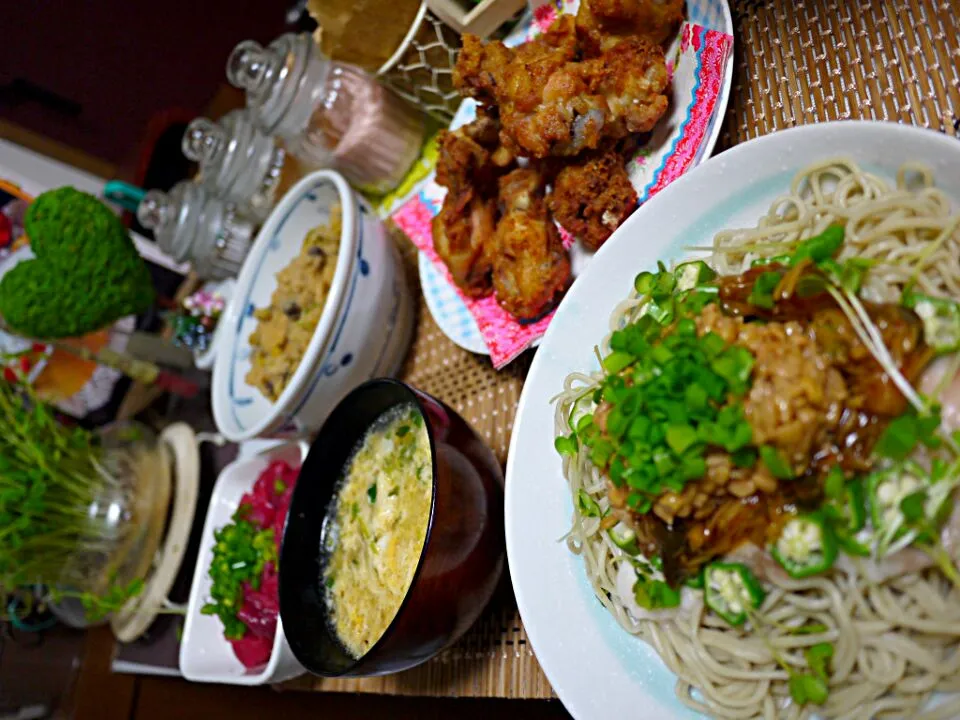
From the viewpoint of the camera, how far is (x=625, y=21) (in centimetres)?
177

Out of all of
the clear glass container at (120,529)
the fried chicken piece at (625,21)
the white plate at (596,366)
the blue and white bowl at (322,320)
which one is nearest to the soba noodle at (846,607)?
the white plate at (596,366)

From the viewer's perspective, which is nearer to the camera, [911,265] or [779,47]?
[911,265]

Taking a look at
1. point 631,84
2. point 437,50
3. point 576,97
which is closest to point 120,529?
point 437,50

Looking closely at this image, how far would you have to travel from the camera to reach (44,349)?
356cm

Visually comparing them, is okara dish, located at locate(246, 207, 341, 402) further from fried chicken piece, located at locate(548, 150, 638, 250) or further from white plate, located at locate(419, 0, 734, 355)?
fried chicken piece, located at locate(548, 150, 638, 250)

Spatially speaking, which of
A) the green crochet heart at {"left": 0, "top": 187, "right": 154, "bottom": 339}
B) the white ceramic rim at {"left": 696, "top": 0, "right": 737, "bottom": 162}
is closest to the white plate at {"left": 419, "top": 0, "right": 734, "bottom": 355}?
the white ceramic rim at {"left": 696, "top": 0, "right": 737, "bottom": 162}

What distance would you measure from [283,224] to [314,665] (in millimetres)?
1687

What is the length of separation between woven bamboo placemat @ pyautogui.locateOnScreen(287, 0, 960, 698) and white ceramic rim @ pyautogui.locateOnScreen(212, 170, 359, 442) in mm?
536

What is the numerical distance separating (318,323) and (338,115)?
921mm

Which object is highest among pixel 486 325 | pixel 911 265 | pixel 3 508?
pixel 911 265

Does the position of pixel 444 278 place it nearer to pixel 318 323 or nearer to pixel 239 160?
pixel 318 323

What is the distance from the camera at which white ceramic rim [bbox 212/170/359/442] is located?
214cm

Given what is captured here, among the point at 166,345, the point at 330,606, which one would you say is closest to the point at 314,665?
the point at 330,606

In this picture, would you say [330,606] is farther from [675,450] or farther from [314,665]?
[675,450]
